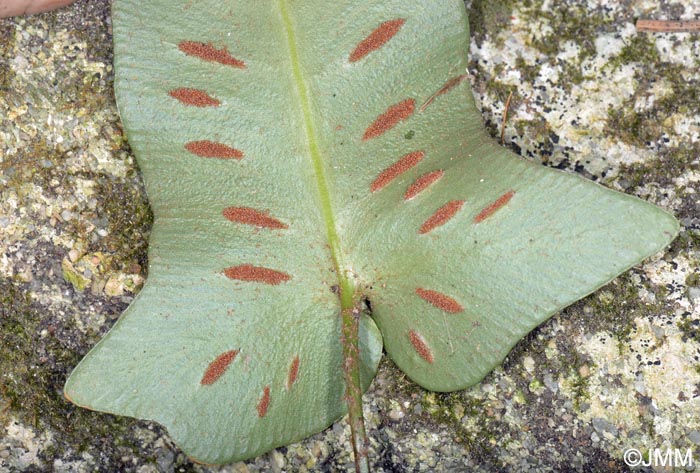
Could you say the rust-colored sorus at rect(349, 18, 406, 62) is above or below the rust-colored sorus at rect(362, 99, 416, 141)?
above

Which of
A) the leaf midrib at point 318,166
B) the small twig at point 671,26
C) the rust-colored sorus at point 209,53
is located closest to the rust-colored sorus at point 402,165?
the leaf midrib at point 318,166

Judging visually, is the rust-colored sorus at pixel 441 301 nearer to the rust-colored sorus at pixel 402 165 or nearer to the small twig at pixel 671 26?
the rust-colored sorus at pixel 402 165

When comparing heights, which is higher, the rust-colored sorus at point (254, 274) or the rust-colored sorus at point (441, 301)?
the rust-colored sorus at point (254, 274)

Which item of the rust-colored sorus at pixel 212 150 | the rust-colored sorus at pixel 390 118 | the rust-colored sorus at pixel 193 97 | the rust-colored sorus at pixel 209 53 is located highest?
the rust-colored sorus at pixel 209 53

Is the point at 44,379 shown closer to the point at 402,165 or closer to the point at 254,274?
the point at 254,274

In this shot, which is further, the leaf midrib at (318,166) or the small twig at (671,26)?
the small twig at (671,26)

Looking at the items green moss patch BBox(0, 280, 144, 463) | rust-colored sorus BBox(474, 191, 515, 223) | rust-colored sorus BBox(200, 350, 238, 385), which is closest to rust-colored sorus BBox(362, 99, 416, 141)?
rust-colored sorus BBox(474, 191, 515, 223)

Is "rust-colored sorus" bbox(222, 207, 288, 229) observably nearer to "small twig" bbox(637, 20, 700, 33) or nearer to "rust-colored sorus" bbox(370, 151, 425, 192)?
"rust-colored sorus" bbox(370, 151, 425, 192)

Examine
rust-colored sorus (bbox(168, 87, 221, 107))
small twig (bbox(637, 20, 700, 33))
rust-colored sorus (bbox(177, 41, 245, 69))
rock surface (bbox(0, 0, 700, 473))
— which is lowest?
rock surface (bbox(0, 0, 700, 473))
